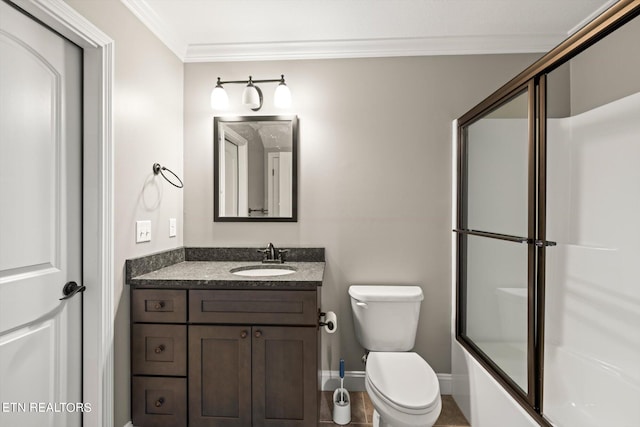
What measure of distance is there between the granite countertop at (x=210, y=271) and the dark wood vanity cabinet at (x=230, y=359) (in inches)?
1.8

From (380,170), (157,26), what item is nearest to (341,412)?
(380,170)

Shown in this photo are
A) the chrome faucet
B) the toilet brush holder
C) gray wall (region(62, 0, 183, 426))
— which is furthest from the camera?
the chrome faucet

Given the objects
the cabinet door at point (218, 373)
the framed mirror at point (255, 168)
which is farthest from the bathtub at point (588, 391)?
the framed mirror at point (255, 168)

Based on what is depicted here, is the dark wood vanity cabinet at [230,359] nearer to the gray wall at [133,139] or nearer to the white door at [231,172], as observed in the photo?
the gray wall at [133,139]

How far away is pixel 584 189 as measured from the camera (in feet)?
5.92

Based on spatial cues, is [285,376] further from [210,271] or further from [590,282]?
[590,282]

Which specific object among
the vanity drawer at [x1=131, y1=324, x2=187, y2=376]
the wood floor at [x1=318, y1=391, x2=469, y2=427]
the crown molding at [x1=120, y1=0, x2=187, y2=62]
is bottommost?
the wood floor at [x1=318, y1=391, x2=469, y2=427]

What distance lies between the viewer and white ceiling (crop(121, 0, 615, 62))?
6.16 ft

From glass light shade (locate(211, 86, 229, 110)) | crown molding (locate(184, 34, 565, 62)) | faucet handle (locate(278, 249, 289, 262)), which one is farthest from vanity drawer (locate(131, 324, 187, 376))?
crown molding (locate(184, 34, 565, 62))

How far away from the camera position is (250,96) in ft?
7.15

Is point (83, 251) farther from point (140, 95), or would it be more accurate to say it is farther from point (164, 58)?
point (164, 58)

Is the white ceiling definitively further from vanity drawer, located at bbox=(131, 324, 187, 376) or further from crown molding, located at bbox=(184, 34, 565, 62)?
vanity drawer, located at bbox=(131, 324, 187, 376)

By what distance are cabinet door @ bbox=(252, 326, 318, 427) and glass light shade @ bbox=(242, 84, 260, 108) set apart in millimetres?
1378

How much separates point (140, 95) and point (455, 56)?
197 centimetres
